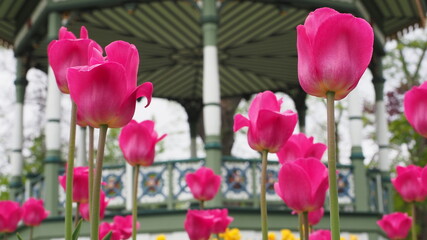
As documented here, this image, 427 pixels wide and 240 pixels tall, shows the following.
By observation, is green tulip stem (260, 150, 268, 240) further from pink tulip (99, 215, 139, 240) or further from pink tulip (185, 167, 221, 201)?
pink tulip (185, 167, 221, 201)

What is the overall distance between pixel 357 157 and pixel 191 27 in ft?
14.7

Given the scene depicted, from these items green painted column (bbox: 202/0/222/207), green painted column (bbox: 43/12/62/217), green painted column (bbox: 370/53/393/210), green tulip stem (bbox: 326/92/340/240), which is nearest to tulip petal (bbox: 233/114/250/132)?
green tulip stem (bbox: 326/92/340/240)

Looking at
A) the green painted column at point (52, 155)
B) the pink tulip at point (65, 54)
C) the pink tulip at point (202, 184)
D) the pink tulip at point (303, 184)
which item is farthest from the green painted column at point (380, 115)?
the pink tulip at point (65, 54)

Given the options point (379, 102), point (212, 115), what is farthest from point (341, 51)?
point (379, 102)

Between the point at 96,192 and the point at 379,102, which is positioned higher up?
the point at 379,102

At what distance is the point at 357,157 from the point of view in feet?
32.6

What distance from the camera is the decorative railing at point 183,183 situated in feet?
29.9

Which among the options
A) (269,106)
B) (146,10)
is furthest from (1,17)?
(269,106)

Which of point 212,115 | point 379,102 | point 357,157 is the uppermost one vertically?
point 379,102

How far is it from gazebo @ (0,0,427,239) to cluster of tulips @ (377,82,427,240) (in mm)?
5115

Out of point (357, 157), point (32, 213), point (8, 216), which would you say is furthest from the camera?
point (357, 157)

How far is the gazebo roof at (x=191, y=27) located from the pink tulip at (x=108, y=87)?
324 inches

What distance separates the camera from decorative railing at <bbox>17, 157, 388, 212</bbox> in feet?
29.9

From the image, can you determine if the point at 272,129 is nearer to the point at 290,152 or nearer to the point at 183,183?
the point at 290,152
